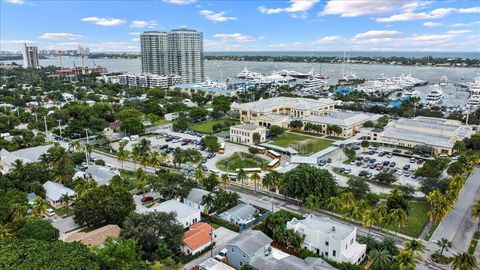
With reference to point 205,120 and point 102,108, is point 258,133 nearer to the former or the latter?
point 205,120

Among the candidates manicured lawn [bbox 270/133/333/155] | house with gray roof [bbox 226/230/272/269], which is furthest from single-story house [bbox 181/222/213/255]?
manicured lawn [bbox 270/133/333/155]

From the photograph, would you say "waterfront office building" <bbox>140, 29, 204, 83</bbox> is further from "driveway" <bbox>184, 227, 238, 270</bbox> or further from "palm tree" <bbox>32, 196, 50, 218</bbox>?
"driveway" <bbox>184, 227, 238, 270</bbox>

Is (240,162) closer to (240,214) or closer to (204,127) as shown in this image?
(240,214)

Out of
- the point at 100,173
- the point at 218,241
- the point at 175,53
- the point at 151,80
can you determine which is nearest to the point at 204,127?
the point at 100,173

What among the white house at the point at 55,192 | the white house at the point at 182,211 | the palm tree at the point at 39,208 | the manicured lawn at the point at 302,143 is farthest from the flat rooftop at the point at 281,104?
the palm tree at the point at 39,208

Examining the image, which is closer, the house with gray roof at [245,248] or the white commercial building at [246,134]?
the house with gray roof at [245,248]

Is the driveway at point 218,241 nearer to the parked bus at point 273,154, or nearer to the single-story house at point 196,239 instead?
the single-story house at point 196,239

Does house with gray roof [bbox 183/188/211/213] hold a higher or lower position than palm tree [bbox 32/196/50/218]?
lower
